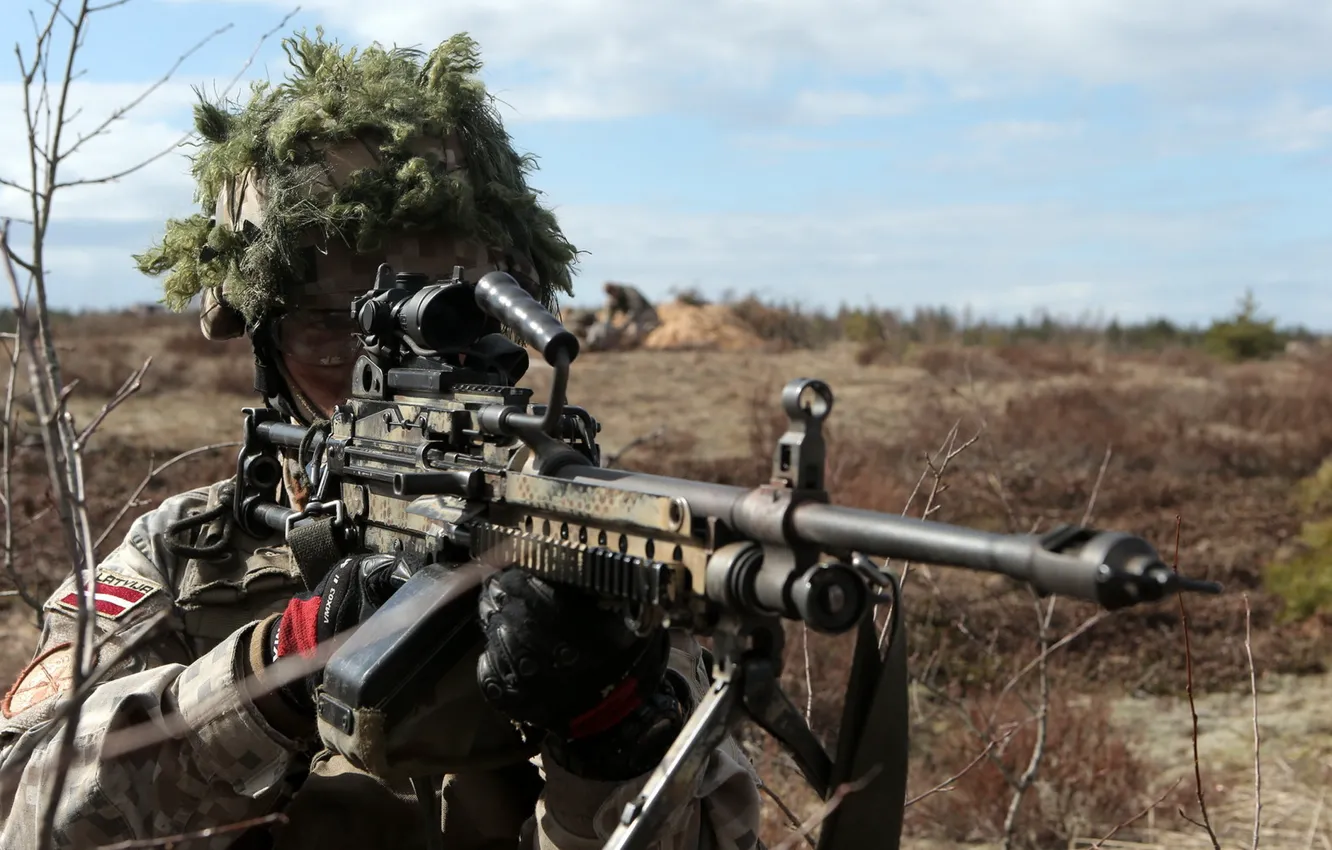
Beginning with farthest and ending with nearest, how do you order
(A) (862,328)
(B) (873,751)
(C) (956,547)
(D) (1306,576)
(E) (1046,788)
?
(A) (862,328) → (D) (1306,576) → (E) (1046,788) → (B) (873,751) → (C) (956,547)

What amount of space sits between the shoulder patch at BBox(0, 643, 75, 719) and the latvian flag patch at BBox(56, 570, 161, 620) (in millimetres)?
129

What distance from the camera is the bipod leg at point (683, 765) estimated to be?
1955mm

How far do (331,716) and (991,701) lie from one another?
244 inches

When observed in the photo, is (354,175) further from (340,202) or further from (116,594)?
(116,594)

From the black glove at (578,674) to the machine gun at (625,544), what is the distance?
8cm

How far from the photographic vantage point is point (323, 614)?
2572mm

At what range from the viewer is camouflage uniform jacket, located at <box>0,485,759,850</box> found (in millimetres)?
2576

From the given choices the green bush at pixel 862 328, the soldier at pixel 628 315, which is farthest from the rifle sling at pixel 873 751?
the green bush at pixel 862 328

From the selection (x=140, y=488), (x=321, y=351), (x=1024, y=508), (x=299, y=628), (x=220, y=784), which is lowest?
(x=1024, y=508)

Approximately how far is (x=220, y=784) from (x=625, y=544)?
119 cm

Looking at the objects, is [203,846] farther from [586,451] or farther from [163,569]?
[586,451]

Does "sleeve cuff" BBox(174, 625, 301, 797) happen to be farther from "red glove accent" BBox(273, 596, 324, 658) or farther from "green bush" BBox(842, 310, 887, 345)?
"green bush" BBox(842, 310, 887, 345)

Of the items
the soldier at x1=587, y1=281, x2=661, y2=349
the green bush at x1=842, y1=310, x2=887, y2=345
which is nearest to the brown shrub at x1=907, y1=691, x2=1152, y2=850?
the soldier at x1=587, y1=281, x2=661, y2=349

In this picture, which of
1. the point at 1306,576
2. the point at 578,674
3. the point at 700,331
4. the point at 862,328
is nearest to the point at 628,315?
the point at 700,331
